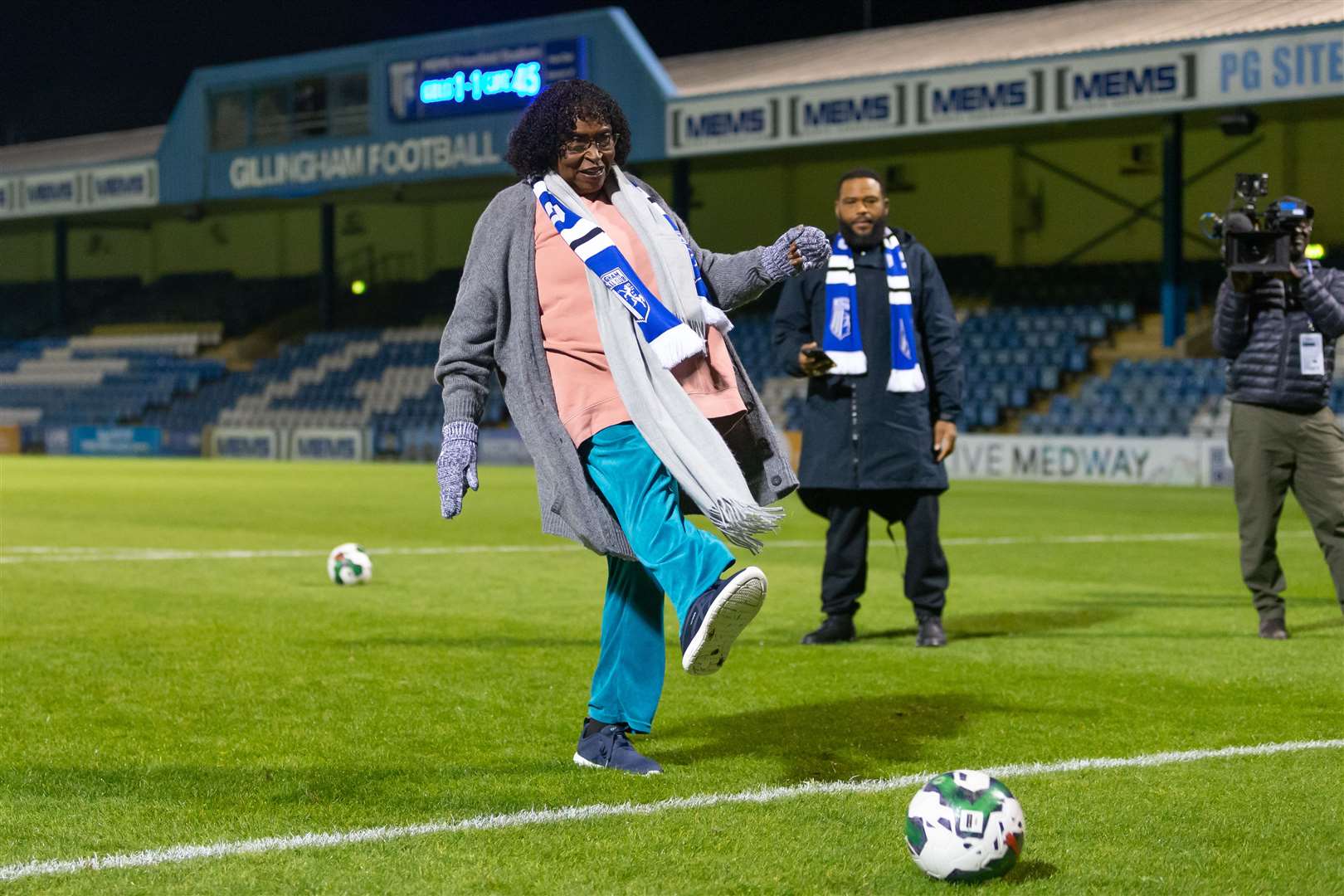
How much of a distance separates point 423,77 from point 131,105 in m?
18.2

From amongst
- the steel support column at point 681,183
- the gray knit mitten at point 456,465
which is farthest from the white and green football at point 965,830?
the steel support column at point 681,183

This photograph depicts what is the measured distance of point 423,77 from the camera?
127 ft

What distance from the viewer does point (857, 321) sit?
8352 mm

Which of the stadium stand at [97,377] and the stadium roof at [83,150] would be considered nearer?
the stadium stand at [97,377]

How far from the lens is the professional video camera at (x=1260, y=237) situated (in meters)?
8.10

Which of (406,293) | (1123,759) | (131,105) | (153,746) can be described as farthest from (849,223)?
(131,105)

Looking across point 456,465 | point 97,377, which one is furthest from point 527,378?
point 97,377

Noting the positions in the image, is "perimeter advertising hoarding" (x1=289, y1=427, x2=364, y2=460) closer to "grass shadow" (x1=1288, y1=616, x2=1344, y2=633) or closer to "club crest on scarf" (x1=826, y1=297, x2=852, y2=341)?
"grass shadow" (x1=1288, y1=616, x2=1344, y2=633)

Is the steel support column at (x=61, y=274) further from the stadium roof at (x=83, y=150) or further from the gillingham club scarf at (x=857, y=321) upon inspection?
the gillingham club scarf at (x=857, y=321)

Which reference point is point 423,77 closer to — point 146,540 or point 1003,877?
point 146,540

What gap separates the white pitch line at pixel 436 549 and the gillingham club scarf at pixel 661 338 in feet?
28.6

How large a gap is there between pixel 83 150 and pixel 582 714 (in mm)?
46900

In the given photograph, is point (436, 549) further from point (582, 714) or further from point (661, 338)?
point (661, 338)

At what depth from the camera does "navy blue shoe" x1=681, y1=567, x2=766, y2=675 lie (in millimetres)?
4344
